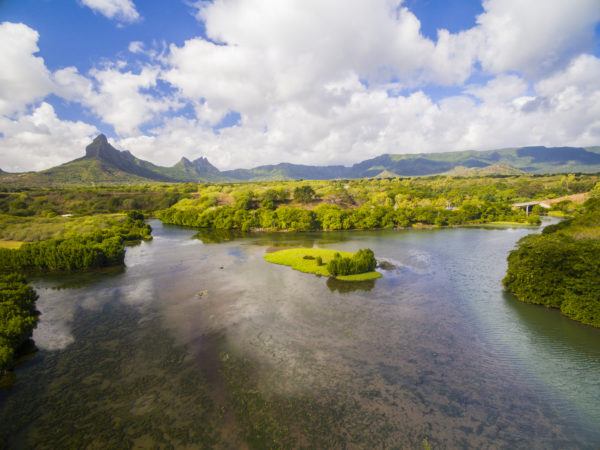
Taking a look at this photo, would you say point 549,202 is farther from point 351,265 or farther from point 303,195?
point 351,265

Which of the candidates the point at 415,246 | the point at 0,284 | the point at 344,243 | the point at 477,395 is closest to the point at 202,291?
the point at 0,284

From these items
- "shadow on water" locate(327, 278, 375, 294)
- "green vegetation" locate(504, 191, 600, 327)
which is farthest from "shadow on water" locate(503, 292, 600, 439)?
"shadow on water" locate(327, 278, 375, 294)

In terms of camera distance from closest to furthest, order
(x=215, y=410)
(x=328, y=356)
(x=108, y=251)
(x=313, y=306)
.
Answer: (x=215, y=410) < (x=328, y=356) < (x=313, y=306) < (x=108, y=251)

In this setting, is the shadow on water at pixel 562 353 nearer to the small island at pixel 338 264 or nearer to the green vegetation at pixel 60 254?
the small island at pixel 338 264

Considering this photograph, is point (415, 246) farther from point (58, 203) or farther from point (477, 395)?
point (58, 203)

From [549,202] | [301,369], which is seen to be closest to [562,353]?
[301,369]

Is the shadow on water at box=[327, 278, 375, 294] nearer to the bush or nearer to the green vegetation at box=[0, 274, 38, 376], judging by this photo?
the bush
